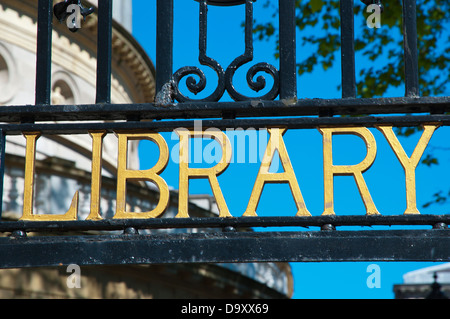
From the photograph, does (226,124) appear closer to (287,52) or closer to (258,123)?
(258,123)

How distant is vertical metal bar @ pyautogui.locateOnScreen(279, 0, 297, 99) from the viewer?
195 inches

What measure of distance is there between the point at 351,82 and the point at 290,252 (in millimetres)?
1061

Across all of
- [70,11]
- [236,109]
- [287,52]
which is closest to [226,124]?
[236,109]

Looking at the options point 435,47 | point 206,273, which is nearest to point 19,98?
point 206,273

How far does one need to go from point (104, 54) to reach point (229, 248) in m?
1.40

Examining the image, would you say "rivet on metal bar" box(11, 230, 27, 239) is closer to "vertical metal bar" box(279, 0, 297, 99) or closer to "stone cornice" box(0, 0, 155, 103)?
"vertical metal bar" box(279, 0, 297, 99)

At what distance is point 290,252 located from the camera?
4.68 metres

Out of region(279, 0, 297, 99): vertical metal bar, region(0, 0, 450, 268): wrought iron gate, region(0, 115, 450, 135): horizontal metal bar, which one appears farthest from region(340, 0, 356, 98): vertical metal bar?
region(279, 0, 297, 99): vertical metal bar

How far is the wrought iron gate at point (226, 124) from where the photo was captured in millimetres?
4664

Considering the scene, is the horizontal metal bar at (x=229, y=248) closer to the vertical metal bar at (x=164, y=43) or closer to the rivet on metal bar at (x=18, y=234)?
the rivet on metal bar at (x=18, y=234)

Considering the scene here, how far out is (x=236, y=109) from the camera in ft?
16.2

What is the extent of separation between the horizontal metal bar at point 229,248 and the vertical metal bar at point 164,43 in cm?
93

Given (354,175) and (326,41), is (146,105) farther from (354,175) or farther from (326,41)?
(326,41)

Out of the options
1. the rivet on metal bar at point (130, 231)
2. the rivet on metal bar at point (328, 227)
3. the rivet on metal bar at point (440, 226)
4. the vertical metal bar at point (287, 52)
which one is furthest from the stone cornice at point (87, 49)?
the rivet on metal bar at point (440, 226)
